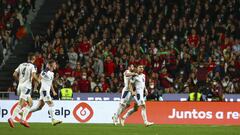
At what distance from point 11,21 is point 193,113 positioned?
40.7 feet

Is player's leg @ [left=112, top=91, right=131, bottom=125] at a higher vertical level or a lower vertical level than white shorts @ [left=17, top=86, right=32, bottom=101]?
lower

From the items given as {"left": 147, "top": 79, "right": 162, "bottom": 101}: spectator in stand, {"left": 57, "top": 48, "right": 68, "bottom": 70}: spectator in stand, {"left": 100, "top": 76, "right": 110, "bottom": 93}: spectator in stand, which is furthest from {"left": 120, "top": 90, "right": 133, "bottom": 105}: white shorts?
{"left": 57, "top": 48, "right": 68, "bottom": 70}: spectator in stand

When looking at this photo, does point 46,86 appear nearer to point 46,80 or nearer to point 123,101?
point 46,80

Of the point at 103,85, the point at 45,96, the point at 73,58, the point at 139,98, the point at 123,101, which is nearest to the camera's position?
the point at 45,96

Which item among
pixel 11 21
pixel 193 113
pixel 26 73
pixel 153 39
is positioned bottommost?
pixel 193 113

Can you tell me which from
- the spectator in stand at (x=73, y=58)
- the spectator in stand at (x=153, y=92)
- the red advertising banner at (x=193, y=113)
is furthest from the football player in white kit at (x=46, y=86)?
the spectator in stand at (x=73, y=58)

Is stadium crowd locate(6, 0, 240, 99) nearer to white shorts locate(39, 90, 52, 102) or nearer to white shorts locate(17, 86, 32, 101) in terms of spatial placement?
white shorts locate(39, 90, 52, 102)

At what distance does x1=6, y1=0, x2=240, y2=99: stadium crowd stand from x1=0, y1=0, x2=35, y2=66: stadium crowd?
1.46 metres

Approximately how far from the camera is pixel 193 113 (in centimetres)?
2903

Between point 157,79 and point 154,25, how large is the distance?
3.71m

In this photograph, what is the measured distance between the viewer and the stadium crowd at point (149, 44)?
32000 mm

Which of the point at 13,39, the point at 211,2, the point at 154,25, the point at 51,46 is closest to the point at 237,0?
the point at 211,2

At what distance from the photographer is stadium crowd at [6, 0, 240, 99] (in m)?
32.0

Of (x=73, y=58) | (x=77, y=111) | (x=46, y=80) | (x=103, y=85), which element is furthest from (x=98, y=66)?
(x=46, y=80)
